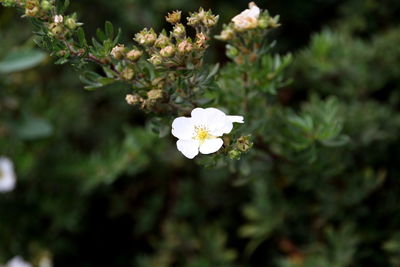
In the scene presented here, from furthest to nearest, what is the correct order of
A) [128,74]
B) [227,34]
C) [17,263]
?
[17,263] < [227,34] < [128,74]

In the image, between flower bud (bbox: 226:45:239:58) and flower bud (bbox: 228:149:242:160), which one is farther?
flower bud (bbox: 226:45:239:58)

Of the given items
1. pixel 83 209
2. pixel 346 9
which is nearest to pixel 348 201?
pixel 346 9

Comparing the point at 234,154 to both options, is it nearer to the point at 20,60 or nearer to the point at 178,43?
the point at 178,43

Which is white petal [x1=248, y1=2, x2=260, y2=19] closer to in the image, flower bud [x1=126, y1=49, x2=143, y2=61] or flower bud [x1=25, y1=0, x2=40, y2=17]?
flower bud [x1=126, y1=49, x2=143, y2=61]

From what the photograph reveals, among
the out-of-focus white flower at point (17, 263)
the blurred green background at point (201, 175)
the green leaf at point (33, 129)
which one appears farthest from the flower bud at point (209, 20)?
the out-of-focus white flower at point (17, 263)

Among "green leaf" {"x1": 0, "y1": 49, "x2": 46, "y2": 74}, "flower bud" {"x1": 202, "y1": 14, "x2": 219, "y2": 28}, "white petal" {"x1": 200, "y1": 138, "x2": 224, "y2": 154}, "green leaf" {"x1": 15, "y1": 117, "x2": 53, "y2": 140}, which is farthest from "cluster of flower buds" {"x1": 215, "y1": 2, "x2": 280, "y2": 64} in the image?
"green leaf" {"x1": 15, "y1": 117, "x2": 53, "y2": 140}

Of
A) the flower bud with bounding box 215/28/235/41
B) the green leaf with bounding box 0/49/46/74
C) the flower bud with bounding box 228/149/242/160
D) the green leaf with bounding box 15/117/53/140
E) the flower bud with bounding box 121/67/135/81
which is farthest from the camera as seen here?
the green leaf with bounding box 15/117/53/140

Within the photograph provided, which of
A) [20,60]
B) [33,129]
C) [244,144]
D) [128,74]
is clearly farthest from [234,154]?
[33,129]
